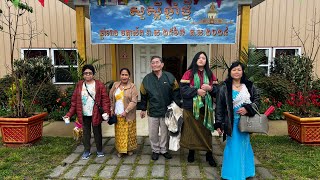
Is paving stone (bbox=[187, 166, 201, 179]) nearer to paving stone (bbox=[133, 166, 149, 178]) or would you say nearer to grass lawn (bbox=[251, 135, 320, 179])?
paving stone (bbox=[133, 166, 149, 178])

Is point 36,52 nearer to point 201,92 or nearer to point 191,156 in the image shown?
point 191,156

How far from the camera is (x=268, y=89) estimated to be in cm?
747

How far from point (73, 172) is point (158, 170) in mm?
1186

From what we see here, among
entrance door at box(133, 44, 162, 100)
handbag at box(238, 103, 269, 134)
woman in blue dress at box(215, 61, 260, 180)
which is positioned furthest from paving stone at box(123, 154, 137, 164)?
entrance door at box(133, 44, 162, 100)

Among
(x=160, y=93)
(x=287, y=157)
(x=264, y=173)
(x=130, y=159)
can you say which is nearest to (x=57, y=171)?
(x=130, y=159)

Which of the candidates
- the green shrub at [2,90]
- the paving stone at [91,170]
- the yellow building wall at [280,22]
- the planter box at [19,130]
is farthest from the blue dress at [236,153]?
the green shrub at [2,90]

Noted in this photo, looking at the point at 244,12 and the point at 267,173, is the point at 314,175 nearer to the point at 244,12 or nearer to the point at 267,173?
the point at 267,173

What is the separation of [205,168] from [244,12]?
3439 millimetres

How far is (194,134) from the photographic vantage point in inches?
156

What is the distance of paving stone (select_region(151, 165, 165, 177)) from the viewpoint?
12.2 feet

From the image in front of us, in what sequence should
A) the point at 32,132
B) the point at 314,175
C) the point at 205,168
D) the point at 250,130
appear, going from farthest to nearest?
the point at 32,132, the point at 205,168, the point at 314,175, the point at 250,130

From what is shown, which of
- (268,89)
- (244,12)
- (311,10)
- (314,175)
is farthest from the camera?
(311,10)

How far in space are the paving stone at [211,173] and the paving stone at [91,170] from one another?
60.6 inches

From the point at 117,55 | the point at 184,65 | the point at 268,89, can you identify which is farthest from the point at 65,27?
the point at 268,89
